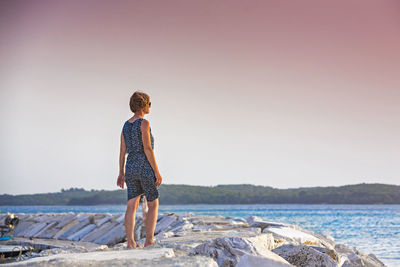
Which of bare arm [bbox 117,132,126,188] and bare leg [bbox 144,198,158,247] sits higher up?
bare arm [bbox 117,132,126,188]

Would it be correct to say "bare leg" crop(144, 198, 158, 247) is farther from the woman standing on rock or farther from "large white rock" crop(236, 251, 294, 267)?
"large white rock" crop(236, 251, 294, 267)

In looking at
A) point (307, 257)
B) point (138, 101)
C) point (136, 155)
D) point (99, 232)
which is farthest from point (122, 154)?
point (99, 232)

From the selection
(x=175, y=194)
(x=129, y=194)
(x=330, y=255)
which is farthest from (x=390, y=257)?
(x=175, y=194)

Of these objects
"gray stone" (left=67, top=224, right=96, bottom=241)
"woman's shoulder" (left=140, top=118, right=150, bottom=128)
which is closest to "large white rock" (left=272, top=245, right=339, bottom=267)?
"woman's shoulder" (left=140, top=118, right=150, bottom=128)

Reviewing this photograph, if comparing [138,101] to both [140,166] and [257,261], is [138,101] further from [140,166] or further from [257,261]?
[257,261]

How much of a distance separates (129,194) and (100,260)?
154cm

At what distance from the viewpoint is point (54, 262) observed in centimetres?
242

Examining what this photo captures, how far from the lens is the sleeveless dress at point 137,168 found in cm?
397

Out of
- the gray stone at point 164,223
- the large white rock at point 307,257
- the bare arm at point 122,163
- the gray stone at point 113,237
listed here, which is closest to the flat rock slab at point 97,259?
the large white rock at point 307,257

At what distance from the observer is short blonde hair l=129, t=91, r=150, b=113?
4.05 metres

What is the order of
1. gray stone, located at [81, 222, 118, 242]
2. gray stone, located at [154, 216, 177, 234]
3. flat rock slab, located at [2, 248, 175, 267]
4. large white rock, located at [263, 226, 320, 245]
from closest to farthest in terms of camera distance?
flat rock slab, located at [2, 248, 175, 267], large white rock, located at [263, 226, 320, 245], gray stone, located at [154, 216, 177, 234], gray stone, located at [81, 222, 118, 242]

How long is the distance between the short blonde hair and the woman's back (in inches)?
5.0

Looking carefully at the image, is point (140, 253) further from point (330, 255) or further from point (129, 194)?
point (330, 255)

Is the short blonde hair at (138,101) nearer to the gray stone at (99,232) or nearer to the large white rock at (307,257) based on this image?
the large white rock at (307,257)
